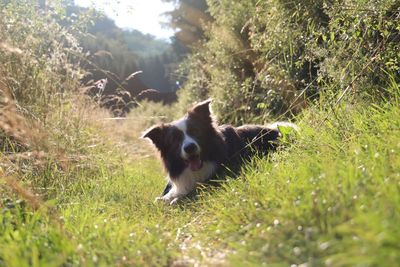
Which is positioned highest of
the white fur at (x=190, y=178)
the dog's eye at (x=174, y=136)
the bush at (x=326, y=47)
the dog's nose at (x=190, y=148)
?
the bush at (x=326, y=47)

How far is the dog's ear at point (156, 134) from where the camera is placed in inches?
226

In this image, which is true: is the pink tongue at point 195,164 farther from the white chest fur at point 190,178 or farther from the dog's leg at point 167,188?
the dog's leg at point 167,188

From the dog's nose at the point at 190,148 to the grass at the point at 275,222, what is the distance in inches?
59.4

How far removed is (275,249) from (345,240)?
17.0 inches

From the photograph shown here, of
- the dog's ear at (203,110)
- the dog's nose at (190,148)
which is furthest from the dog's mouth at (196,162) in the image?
the dog's ear at (203,110)

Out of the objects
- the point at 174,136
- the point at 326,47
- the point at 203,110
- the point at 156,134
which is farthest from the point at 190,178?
the point at 326,47

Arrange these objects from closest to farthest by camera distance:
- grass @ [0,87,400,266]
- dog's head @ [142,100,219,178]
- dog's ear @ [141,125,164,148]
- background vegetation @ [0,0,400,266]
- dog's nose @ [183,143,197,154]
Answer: grass @ [0,87,400,266], background vegetation @ [0,0,400,266], dog's nose @ [183,143,197,154], dog's head @ [142,100,219,178], dog's ear @ [141,125,164,148]

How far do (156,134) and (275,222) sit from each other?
3456 millimetres

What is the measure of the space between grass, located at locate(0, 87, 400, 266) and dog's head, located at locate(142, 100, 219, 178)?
1.59 metres

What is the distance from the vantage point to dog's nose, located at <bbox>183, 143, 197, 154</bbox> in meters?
5.45

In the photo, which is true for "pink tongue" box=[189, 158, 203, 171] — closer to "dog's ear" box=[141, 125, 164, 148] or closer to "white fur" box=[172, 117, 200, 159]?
"white fur" box=[172, 117, 200, 159]

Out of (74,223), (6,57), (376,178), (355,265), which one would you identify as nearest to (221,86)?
(6,57)

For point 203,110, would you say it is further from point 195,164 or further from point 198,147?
point 195,164

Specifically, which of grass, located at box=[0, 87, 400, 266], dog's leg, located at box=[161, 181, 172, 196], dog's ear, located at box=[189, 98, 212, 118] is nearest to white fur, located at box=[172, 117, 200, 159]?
dog's ear, located at box=[189, 98, 212, 118]
